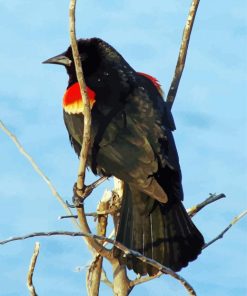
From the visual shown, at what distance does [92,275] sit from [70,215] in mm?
343

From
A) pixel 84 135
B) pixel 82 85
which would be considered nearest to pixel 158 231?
pixel 84 135

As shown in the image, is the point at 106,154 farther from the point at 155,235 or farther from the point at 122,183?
the point at 155,235

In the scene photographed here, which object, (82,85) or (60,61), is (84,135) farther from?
(60,61)

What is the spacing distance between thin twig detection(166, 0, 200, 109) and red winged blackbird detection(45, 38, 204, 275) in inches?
7.4

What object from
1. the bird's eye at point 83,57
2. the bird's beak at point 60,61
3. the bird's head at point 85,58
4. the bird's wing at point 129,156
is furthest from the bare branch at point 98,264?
the bird's beak at point 60,61

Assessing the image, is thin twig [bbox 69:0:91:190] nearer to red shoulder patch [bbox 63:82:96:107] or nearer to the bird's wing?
the bird's wing

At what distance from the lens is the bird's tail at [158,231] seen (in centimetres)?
387

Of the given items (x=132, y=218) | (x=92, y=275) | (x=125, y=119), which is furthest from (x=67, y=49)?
(x=92, y=275)

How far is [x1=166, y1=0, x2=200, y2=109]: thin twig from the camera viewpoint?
14.3ft

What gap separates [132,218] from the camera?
4.00 meters

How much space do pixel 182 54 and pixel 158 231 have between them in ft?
3.97

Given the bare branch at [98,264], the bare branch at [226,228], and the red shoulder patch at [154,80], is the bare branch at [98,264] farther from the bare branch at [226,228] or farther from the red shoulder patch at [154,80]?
the red shoulder patch at [154,80]

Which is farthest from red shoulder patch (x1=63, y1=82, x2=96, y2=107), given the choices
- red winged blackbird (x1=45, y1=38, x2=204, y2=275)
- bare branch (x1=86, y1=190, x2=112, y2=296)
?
bare branch (x1=86, y1=190, x2=112, y2=296)

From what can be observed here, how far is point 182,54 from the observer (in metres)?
4.50
